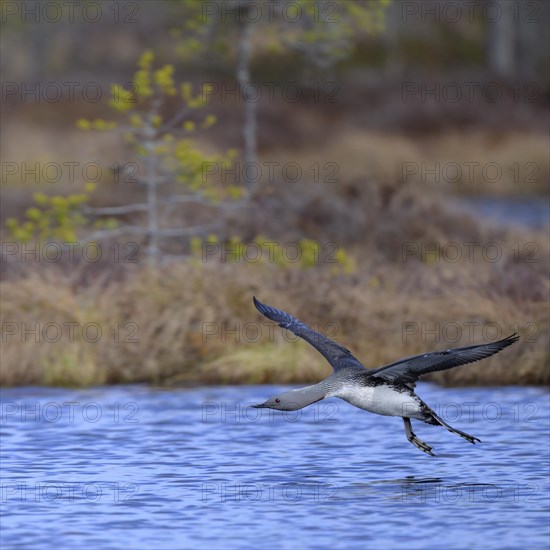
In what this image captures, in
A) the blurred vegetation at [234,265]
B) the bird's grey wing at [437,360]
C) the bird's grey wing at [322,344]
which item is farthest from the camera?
the blurred vegetation at [234,265]

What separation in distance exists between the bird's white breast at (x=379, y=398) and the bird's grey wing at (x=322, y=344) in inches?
9.2

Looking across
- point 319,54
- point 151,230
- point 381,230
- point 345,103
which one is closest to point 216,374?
point 151,230

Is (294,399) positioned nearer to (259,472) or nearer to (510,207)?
(259,472)

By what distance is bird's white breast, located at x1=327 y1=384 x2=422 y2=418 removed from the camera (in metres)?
10.1

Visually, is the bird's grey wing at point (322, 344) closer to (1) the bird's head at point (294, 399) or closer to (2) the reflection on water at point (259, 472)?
(1) the bird's head at point (294, 399)

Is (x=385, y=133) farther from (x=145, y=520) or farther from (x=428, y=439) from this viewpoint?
(x=145, y=520)

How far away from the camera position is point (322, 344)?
1088 cm

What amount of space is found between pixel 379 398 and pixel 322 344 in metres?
0.90

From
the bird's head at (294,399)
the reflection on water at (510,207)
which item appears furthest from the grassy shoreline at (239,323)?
the reflection on water at (510,207)

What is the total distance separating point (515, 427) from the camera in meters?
12.7

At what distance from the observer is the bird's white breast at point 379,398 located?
10.1m

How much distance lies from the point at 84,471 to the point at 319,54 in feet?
38.6

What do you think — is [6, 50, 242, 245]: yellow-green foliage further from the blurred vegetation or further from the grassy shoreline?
the grassy shoreline

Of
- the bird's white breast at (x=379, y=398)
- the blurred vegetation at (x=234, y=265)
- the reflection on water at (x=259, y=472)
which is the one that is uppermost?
the blurred vegetation at (x=234, y=265)
